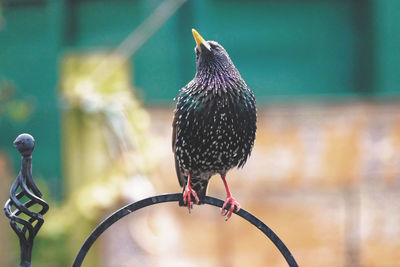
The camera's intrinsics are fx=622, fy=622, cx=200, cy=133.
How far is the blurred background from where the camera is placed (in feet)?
17.3

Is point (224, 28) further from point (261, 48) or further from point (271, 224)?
point (271, 224)

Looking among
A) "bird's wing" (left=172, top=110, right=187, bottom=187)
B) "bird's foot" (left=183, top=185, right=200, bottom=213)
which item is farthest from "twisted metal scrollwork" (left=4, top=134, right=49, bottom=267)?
"bird's wing" (left=172, top=110, right=187, bottom=187)

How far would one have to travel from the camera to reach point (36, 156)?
557cm

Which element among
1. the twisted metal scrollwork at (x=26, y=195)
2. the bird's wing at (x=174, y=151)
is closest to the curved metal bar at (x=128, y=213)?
the twisted metal scrollwork at (x=26, y=195)

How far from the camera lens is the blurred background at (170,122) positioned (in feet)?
17.3

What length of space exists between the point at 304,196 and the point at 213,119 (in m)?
3.06

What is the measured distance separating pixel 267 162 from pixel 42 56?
2.20 metres

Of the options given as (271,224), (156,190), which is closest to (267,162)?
(271,224)

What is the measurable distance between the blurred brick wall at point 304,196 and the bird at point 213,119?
2604 mm

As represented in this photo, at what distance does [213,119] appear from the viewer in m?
2.46

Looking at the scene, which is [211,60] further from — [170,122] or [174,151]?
[170,122]

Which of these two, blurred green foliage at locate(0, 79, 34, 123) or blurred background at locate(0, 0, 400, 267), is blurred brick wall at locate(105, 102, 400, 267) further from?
blurred green foliage at locate(0, 79, 34, 123)

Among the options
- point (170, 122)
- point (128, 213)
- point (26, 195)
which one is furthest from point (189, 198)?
point (170, 122)

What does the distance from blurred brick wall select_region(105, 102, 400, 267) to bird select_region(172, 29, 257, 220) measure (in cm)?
260
